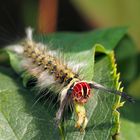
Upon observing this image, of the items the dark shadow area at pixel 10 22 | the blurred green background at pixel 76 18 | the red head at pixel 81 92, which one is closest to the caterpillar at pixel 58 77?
the red head at pixel 81 92

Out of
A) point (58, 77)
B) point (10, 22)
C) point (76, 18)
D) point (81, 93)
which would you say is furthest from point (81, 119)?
point (76, 18)

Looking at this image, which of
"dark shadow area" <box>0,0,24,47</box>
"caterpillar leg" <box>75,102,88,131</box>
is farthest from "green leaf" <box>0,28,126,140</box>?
"dark shadow area" <box>0,0,24,47</box>

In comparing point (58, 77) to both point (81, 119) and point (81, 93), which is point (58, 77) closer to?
point (81, 93)

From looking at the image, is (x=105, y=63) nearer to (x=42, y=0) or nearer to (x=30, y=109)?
(x=30, y=109)

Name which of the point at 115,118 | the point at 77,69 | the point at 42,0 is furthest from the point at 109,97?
the point at 42,0

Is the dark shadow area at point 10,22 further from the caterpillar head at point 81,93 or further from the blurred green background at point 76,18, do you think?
the caterpillar head at point 81,93

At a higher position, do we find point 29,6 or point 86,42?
point 29,6
